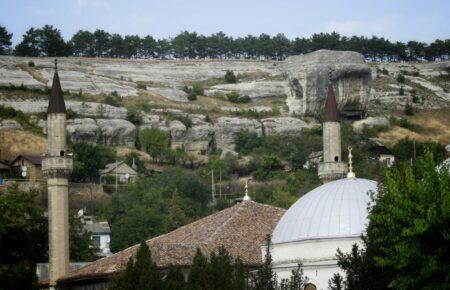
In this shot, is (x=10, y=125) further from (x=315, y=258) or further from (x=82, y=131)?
(x=315, y=258)

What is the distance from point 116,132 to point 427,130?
92.0 ft

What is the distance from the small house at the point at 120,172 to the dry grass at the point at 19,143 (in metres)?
5.04

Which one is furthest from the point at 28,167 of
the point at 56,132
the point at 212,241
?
the point at 212,241

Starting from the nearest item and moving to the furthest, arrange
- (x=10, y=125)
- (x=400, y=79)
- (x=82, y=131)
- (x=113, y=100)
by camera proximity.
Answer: (x=10, y=125) → (x=82, y=131) → (x=113, y=100) → (x=400, y=79)

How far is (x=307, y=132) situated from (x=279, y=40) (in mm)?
49062

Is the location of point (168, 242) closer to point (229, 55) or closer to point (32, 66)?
point (32, 66)

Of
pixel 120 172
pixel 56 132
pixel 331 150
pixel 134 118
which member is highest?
pixel 56 132

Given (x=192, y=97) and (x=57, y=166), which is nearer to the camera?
(x=57, y=166)

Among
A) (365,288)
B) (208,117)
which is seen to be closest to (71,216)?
(365,288)

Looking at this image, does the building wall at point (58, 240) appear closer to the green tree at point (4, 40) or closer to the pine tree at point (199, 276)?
the pine tree at point (199, 276)

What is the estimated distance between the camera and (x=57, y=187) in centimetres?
4847

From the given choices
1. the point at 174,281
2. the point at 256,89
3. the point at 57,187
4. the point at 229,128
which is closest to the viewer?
the point at 174,281

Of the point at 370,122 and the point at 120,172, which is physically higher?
the point at 370,122

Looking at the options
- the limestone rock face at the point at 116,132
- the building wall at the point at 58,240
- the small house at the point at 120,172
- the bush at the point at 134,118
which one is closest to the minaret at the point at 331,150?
the building wall at the point at 58,240
